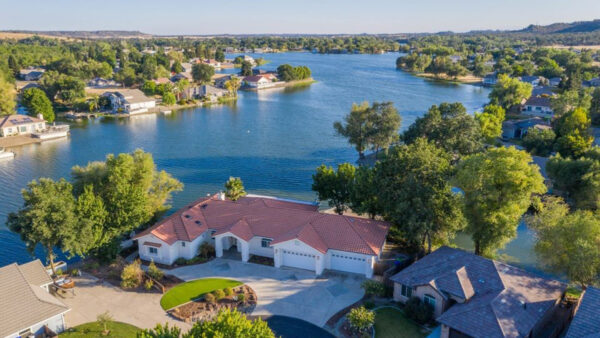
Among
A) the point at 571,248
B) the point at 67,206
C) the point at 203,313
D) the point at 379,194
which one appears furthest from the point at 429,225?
the point at 67,206

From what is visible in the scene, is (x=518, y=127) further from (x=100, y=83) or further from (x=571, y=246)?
(x=100, y=83)

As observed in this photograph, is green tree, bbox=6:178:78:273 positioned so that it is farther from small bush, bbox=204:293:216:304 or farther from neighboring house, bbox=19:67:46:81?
neighboring house, bbox=19:67:46:81

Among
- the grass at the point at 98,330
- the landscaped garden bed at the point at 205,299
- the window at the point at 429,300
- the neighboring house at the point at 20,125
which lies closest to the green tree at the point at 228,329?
the landscaped garden bed at the point at 205,299

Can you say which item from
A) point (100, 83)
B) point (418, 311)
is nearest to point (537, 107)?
point (418, 311)

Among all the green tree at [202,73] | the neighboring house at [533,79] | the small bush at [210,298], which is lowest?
the small bush at [210,298]

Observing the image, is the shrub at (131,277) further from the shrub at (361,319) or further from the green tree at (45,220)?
the shrub at (361,319)

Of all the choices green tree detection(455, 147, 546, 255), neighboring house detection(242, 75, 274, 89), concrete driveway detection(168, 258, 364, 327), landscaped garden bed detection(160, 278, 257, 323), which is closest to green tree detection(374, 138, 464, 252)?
green tree detection(455, 147, 546, 255)
